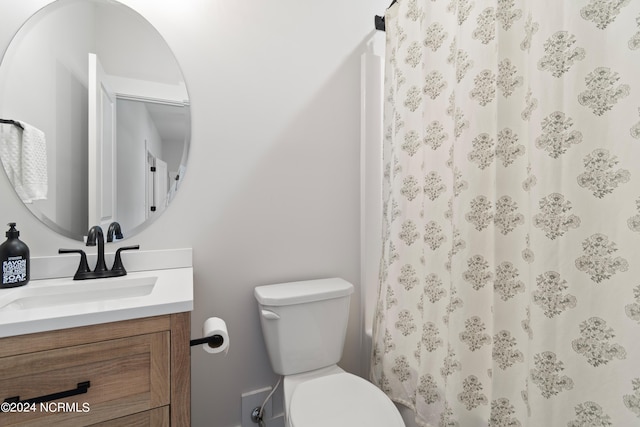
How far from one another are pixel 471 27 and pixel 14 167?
161 cm

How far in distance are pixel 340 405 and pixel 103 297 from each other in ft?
2.95

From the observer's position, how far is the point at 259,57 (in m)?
1.39

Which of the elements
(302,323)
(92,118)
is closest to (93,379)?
(302,323)

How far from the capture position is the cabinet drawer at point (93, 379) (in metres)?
0.66

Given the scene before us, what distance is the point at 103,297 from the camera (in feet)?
3.28

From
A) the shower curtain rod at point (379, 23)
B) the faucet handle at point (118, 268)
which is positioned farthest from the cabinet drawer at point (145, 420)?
the shower curtain rod at point (379, 23)

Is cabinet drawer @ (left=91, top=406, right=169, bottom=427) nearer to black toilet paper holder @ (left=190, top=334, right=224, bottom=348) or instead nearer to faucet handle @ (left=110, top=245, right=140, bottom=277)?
black toilet paper holder @ (left=190, top=334, right=224, bottom=348)

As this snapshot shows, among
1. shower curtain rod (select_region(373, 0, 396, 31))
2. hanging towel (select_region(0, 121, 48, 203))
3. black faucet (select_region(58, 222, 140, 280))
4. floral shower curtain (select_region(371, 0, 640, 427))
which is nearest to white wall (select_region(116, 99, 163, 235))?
black faucet (select_region(58, 222, 140, 280))

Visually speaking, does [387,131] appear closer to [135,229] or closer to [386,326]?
[386,326]

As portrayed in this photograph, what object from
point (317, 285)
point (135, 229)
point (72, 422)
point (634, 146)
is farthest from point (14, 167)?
point (634, 146)

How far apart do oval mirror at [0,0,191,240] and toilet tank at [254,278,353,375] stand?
0.63m

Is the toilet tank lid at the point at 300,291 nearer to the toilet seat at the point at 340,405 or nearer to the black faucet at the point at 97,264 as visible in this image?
the toilet seat at the point at 340,405

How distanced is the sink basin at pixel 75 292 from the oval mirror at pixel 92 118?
0.22 metres

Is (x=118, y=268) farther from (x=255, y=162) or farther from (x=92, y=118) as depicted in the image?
(x=255, y=162)
